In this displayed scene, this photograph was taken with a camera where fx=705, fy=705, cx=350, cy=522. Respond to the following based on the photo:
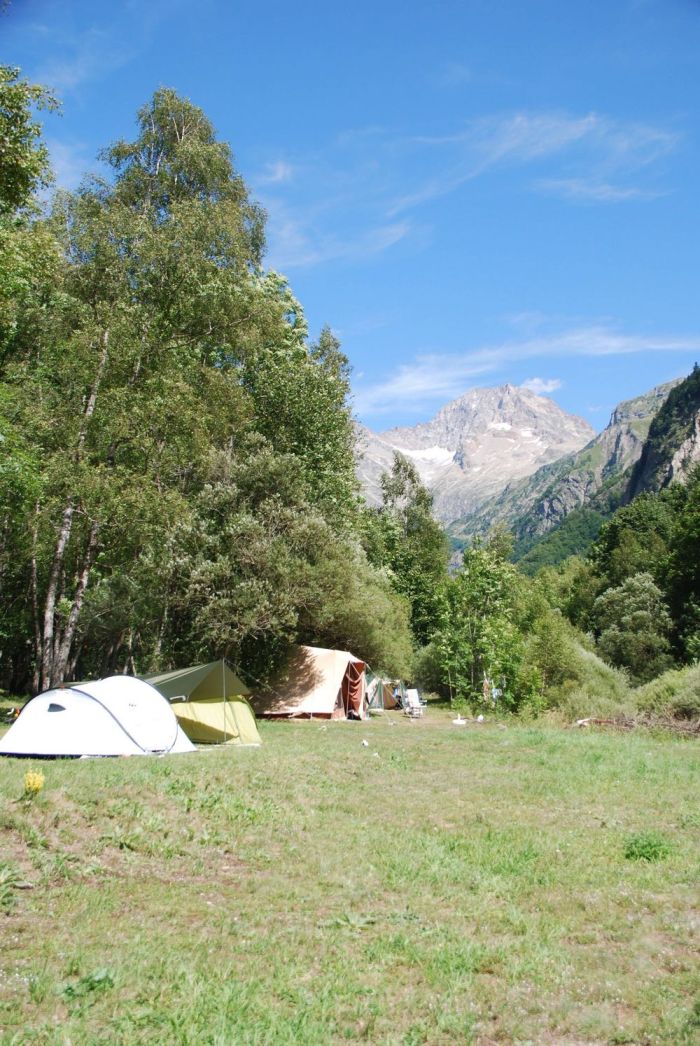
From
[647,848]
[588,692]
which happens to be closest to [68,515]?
[647,848]

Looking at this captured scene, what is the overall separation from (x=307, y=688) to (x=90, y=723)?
16.3 m

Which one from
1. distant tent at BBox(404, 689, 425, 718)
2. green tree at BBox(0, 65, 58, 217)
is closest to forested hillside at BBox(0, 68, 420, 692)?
green tree at BBox(0, 65, 58, 217)

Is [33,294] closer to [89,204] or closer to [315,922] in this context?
[89,204]

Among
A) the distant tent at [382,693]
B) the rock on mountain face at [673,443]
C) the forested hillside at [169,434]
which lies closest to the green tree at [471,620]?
the distant tent at [382,693]

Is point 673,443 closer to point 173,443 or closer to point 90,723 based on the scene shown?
point 173,443

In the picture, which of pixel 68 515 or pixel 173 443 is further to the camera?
pixel 173 443

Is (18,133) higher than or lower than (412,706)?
higher

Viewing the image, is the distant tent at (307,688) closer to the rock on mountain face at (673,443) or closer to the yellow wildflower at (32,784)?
the yellow wildflower at (32,784)

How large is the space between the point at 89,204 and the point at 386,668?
25.0 meters

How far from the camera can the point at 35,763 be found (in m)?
11.4

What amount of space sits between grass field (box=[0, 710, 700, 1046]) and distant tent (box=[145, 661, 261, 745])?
19.0 ft

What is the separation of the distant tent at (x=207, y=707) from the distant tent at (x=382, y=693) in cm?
1949

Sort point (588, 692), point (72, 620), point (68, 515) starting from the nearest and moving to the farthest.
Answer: point (68, 515)
point (72, 620)
point (588, 692)

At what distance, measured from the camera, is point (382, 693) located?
43781mm
